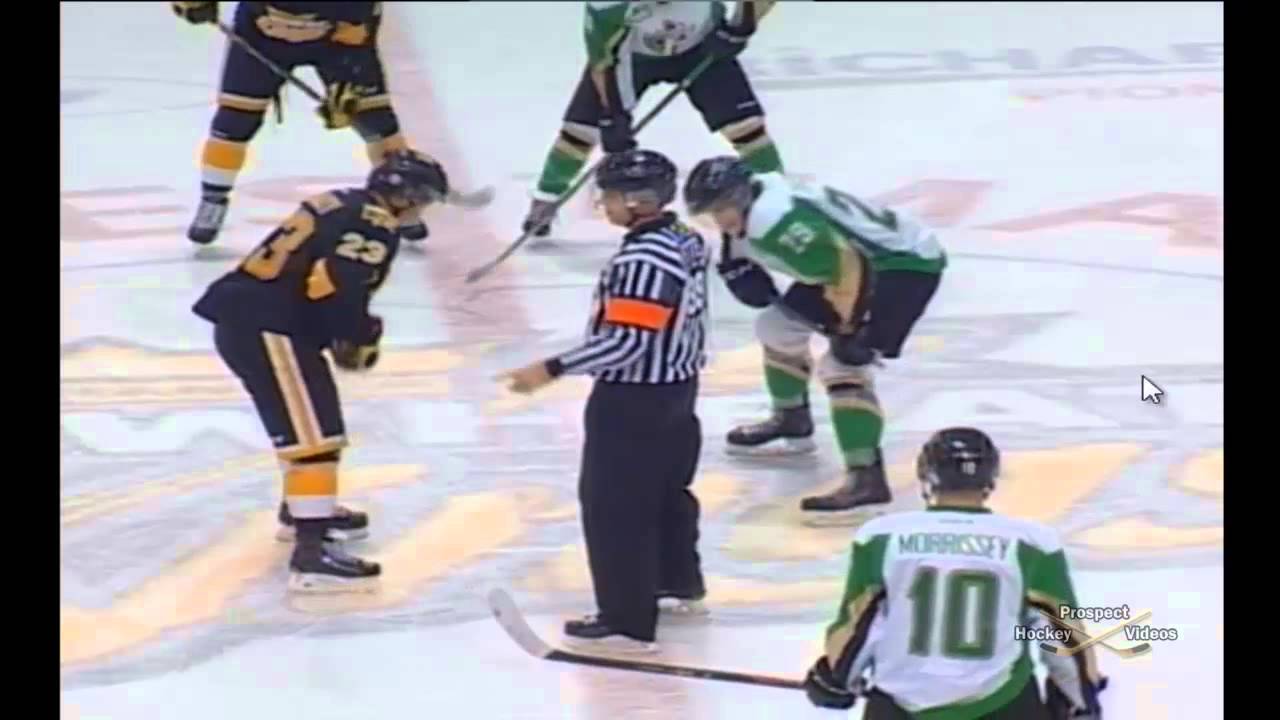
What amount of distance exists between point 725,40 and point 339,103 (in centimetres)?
99

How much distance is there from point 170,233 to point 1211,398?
9.41 ft

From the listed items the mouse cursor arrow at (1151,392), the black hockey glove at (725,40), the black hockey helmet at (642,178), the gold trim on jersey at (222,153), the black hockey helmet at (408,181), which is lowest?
the mouse cursor arrow at (1151,392)

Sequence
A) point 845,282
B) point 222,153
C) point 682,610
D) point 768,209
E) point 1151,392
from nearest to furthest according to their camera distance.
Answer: point 682,610 → point 768,209 → point 845,282 → point 1151,392 → point 222,153

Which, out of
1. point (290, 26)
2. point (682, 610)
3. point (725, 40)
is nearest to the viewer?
point (682, 610)

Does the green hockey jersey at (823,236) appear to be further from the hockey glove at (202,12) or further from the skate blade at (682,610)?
the hockey glove at (202,12)

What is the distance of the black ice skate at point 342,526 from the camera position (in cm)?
485

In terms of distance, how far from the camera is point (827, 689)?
3.39 m

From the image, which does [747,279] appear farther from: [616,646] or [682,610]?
[616,646]

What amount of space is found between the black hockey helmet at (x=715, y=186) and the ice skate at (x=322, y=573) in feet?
2.82

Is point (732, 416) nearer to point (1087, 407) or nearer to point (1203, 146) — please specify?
point (1087, 407)

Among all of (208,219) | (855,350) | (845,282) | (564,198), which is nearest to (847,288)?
(845,282)

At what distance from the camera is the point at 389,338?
242 inches

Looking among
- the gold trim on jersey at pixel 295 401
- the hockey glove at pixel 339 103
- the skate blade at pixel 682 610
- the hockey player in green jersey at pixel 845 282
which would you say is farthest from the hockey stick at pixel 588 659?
the hockey glove at pixel 339 103
